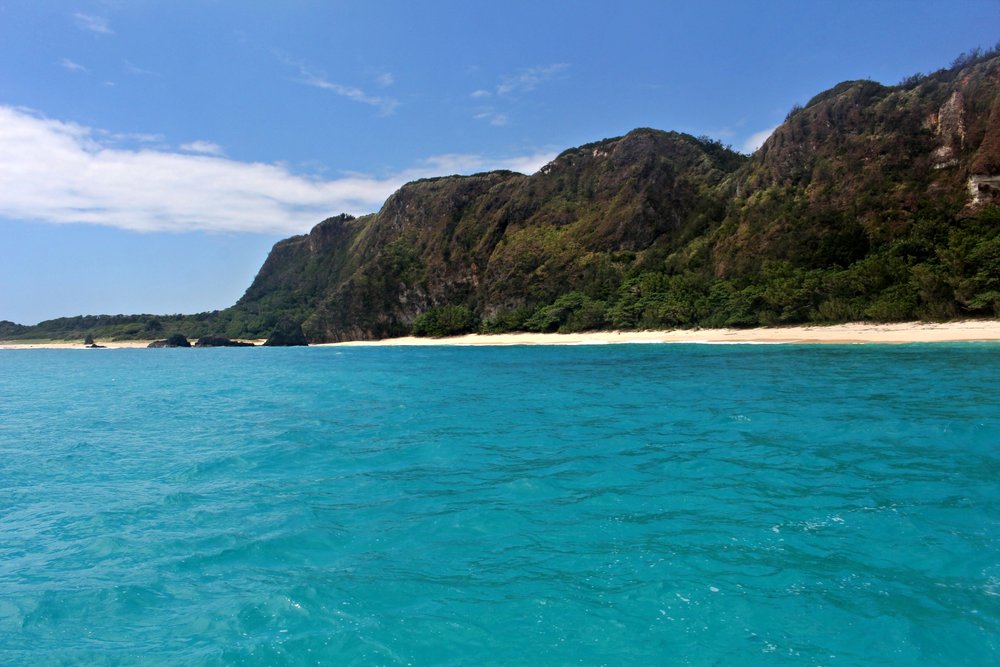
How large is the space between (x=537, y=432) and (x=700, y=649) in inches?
420

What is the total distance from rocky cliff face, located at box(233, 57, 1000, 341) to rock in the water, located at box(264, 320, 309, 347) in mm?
3389

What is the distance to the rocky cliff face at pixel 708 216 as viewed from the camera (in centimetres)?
5812

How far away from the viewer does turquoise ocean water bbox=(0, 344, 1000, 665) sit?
536 cm

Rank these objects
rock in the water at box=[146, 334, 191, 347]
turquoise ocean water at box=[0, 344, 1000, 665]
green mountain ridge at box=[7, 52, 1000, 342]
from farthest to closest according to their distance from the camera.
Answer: rock in the water at box=[146, 334, 191, 347], green mountain ridge at box=[7, 52, 1000, 342], turquoise ocean water at box=[0, 344, 1000, 665]

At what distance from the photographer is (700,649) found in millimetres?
5098

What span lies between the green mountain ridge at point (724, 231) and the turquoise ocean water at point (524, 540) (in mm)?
40570

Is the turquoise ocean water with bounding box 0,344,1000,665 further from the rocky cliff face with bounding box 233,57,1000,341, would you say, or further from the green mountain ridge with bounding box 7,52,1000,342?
the rocky cliff face with bounding box 233,57,1000,341

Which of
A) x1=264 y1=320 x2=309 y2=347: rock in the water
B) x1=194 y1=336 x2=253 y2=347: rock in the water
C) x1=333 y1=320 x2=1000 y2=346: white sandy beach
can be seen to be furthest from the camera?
x1=194 y1=336 x2=253 y2=347: rock in the water

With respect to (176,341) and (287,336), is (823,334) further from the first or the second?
(176,341)

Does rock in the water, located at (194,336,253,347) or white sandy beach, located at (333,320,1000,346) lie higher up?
rock in the water, located at (194,336,253,347)

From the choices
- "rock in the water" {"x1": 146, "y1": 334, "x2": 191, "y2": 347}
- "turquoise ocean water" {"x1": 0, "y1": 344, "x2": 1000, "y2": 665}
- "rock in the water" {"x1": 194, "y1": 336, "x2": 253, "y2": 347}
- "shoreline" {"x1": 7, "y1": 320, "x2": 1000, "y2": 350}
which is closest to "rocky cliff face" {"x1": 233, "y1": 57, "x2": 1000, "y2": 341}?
"shoreline" {"x1": 7, "y1": 320, "x2": 1000, "y2": 350}

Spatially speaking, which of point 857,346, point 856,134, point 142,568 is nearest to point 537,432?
point 142,568

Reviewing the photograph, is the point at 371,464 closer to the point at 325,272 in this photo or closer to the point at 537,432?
the point at 537,432

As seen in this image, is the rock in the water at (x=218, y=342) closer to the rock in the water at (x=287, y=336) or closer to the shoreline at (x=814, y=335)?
the rock in the water at (x=287, y=336)
